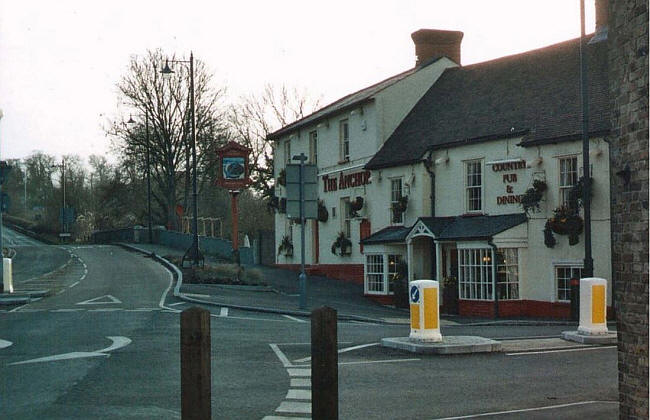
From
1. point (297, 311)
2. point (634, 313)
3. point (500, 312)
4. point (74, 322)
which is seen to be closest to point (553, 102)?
point (500, 312)

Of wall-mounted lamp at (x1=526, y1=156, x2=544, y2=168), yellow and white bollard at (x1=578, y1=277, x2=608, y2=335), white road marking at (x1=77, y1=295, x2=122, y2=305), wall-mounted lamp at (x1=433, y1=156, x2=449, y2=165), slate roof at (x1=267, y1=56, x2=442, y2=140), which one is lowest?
white road marking at (x1=77, y1=295, x2=122, y2=305)

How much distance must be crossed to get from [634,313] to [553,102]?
24776 mm

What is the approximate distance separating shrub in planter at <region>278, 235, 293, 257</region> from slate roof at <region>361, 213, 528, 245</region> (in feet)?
38.3

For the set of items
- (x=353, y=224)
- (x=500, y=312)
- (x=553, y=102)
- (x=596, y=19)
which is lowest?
(x=500, y=312)

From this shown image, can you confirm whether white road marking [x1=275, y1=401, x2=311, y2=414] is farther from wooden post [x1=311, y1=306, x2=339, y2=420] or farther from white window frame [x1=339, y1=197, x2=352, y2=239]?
white window frame [x1=339, y1=197, x2=352, y2=239]

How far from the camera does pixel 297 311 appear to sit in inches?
979

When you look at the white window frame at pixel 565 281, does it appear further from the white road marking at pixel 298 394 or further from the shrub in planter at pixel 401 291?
the white road marking at pixel 298 394

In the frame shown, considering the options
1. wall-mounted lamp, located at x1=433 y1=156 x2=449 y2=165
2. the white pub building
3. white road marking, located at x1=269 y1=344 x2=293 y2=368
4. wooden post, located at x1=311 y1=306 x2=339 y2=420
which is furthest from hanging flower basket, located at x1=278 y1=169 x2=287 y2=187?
wooden post, located at x1=311 y1=306 x2=339 y2=420

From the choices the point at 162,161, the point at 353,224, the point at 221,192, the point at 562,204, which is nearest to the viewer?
the point at 562,204

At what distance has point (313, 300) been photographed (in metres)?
30.3

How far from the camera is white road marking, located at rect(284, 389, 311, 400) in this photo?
34.1 feet

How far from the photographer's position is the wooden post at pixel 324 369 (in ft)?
22.2

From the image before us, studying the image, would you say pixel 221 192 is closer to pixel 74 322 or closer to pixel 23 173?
pixel 23 173

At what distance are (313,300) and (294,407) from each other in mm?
20528
